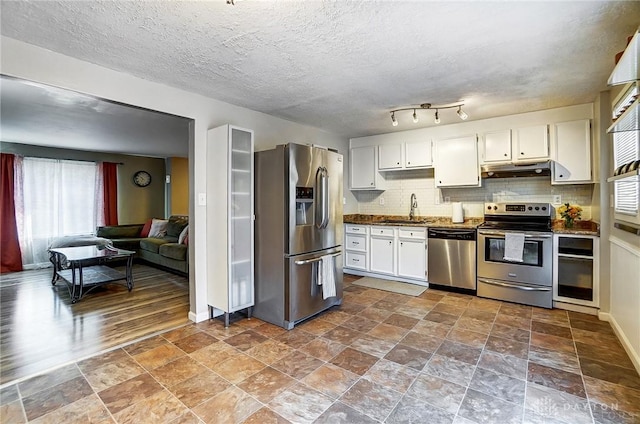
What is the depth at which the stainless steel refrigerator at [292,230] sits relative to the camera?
2.97m

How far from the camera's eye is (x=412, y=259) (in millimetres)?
4391

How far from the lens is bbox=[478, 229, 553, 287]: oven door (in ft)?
11.3

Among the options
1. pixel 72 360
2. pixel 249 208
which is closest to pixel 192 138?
pixel 249 208

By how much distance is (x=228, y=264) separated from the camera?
297 cm

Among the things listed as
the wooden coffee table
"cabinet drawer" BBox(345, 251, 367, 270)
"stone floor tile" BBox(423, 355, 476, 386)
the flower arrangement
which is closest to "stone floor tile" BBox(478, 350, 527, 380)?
"stone floor tile" BBox(423, 355, 476, 386)

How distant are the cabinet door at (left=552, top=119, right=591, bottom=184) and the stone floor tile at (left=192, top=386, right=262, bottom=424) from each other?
3989mm

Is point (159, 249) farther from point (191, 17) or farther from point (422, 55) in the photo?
point (422, 55)

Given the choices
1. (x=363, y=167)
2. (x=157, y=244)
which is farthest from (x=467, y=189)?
(x=157, y=244)

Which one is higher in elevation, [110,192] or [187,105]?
[187,105]

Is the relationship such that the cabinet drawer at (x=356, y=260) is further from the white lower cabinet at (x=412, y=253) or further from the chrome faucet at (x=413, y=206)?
the chrome faucet at (x=413, y=206)

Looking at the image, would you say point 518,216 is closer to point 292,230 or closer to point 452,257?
point 452,257

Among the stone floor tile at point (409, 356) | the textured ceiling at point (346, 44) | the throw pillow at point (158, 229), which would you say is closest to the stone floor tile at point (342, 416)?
the stone floor tile at point (409, 356)

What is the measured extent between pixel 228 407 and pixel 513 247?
3408 mm

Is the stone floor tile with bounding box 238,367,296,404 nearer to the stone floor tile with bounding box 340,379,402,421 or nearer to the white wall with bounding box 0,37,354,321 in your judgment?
the stone floor tile with bounding box 340,379,402,421
